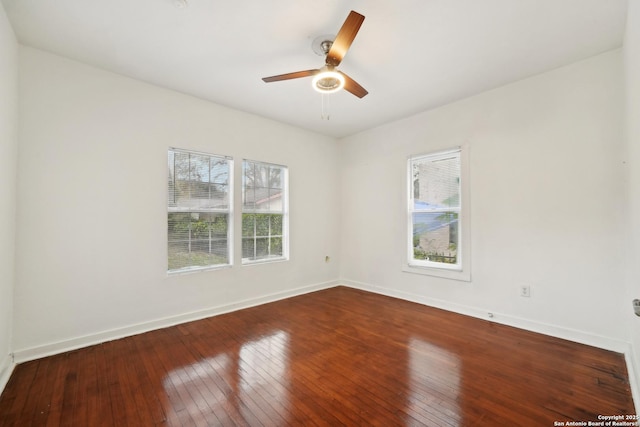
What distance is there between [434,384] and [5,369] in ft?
10.8

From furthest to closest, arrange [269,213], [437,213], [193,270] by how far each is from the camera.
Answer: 1. [269,213]
2. [437,213]
3. [193,270]

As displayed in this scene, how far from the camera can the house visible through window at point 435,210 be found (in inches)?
146

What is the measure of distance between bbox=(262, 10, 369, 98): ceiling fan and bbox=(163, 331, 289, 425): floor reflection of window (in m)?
2.46

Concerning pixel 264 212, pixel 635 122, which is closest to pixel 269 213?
pixel 264 212

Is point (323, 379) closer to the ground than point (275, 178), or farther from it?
closer to the ground

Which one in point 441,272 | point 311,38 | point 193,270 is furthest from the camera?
point 441,272

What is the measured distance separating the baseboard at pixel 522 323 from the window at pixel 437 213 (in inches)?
16.4

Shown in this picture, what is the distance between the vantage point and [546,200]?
9.61 ft

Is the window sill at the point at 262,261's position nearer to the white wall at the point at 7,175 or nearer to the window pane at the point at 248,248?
the window pane at the point at 248,248

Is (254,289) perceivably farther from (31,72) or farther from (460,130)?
(460,130)

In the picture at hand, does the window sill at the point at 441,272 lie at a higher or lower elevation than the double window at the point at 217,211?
lower

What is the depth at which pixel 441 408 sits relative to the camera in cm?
178

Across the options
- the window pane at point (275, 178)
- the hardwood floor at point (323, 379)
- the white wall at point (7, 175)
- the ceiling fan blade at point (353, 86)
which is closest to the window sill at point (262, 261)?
the hardwood floor at point (323, 379)

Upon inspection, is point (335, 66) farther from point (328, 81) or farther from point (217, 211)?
point (217, 211)
